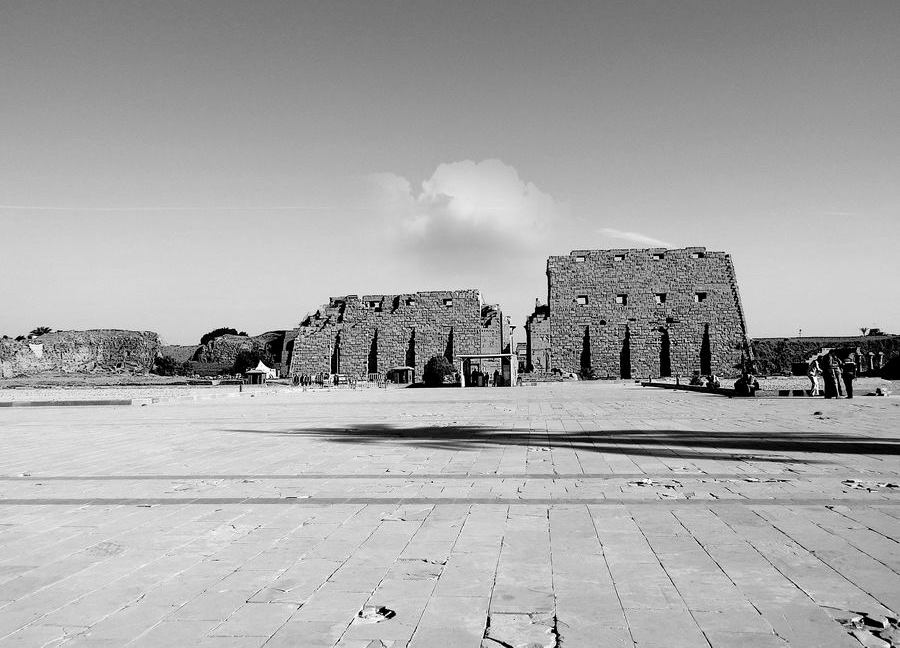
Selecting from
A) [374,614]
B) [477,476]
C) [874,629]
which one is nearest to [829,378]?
[477,476]

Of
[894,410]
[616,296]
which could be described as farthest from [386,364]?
[894,410]

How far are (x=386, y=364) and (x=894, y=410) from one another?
3990cm

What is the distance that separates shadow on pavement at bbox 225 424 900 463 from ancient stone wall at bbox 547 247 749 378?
38852mm

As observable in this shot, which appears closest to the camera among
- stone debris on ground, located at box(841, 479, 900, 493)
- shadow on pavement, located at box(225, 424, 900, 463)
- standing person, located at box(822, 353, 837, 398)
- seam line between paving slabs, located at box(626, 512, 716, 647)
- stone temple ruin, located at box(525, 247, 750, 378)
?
seam line between paving slabs, located at box(626, 512, 716, 647)

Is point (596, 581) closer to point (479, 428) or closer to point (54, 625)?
point (54, 625)

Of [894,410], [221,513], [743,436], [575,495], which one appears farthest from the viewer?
[894,410]

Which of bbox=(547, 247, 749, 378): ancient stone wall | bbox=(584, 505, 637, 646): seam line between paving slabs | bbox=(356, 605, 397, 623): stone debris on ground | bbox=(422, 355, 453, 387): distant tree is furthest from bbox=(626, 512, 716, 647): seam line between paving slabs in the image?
bbox=(547, 247, 749, 378): ancient stone wall

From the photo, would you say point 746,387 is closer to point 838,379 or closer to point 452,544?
point 838,379

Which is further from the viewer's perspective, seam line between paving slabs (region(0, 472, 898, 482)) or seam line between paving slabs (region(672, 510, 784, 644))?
seam line between paving slabs (region(0, 472, 898, 482))

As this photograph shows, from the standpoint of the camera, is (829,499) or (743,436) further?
(743,436)

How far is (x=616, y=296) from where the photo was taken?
161 feet

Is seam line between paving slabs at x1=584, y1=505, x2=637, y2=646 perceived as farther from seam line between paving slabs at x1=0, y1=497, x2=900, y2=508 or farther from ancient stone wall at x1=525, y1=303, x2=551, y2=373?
ancient stone wall at x1=525, y1=303, x2=551, y2=373

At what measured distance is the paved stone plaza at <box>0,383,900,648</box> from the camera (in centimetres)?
247

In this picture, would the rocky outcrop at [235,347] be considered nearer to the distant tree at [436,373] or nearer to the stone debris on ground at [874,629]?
the distant tree at [436,373]
